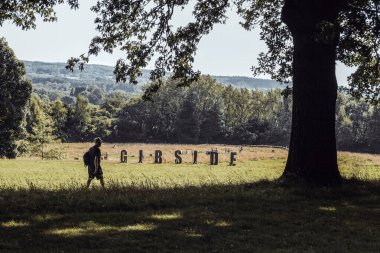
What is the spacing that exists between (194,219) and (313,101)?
253 inches

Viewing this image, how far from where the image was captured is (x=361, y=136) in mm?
113562

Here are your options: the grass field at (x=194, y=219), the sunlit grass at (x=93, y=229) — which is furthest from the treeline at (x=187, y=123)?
the sunlit grass at (x=93, y=229)

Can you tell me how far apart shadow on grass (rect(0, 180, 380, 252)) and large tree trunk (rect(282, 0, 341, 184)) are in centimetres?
96

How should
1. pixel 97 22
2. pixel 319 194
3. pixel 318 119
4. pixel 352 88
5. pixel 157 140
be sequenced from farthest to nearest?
pixel 157 140, pixel 352 88, pixel 97 22, pixel 318 119, pixel 319 194

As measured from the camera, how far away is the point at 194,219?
930 centimetres

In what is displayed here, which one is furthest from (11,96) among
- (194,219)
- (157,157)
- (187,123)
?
(187,123)

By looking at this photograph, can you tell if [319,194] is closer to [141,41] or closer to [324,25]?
[324,25]

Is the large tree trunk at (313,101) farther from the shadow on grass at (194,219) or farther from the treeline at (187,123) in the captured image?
the treeline at (187,123)

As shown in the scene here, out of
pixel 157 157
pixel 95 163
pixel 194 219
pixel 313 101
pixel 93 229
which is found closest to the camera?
pixel 93 229

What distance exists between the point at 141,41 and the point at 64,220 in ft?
33.2

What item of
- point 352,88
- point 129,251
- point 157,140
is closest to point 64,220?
point 129,251

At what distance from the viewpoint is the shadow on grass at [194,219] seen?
745cm

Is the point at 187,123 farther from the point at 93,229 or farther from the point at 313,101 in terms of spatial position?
the point at 93,229

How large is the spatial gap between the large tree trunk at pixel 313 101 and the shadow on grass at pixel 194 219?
Result: 960mm
